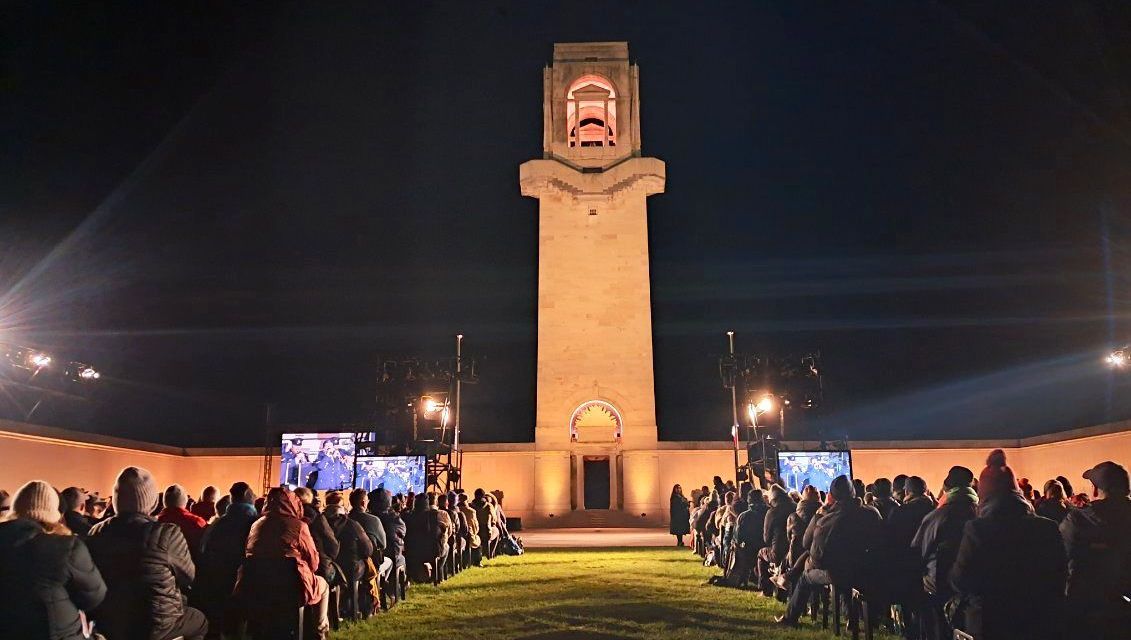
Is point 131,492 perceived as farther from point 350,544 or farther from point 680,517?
point 680,517

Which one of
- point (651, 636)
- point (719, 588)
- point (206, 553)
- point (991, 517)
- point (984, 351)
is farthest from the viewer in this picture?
point (984, 351)

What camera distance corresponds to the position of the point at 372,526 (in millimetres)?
9461

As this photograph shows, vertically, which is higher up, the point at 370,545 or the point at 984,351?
the point at 984,351

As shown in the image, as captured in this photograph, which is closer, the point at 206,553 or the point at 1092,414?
the point at 206,553

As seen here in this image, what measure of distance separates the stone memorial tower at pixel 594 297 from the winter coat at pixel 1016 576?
2271 centimetres

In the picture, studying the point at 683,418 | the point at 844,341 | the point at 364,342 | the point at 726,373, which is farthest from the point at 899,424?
the point at 364,342

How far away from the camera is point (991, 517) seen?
544cm

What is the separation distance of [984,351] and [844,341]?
595 centimetres

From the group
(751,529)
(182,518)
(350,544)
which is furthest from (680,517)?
(182,518)

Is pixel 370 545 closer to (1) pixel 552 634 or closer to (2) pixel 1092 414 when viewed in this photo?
(1) pixel 552 634

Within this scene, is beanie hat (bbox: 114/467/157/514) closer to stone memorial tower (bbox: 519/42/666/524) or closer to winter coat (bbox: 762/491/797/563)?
winter coat (bbox: 762/491/797/563)

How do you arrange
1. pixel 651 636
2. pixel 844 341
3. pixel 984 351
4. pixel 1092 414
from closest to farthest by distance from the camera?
pixel 651 636, pixel 1092 414, pixel 984 351, pixel 844 341

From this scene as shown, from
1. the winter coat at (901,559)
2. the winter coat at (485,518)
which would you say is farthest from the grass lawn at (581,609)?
the winter coat at (485,518)

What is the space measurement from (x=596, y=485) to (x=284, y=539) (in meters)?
25.2
